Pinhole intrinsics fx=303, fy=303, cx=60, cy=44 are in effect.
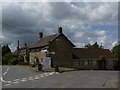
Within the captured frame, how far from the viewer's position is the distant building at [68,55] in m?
64.5

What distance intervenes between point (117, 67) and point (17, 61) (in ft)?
111

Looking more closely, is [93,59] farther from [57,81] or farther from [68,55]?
[57,81]

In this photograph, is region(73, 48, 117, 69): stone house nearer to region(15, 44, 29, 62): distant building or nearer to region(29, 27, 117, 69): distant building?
region(29, 27, 117, 69): distant building

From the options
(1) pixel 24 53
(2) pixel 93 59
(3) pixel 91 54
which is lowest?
(2) pixel 93 59

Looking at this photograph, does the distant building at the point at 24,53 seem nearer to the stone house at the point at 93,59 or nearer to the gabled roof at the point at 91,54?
the gabled roof at the point at 91,54

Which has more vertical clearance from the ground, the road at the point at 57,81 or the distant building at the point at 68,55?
the distant building at the point at 68,55

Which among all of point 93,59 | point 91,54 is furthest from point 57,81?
point 91,54

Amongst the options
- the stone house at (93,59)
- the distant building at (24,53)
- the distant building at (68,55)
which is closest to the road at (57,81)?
the distant building at (68,55)

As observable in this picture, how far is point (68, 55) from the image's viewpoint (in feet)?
217

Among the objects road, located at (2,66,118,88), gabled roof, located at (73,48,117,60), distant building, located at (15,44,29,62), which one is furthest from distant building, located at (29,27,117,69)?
road, located at (2,66,118,88)

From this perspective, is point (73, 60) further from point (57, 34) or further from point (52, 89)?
point (52, 89)

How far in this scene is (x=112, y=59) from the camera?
2889 inches

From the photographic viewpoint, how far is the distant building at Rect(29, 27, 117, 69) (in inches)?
2539

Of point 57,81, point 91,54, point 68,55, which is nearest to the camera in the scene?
point 57,81
